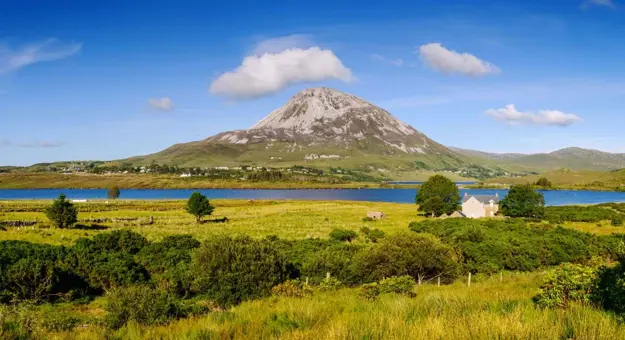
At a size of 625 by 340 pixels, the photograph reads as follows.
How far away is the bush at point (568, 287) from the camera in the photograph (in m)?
9.44

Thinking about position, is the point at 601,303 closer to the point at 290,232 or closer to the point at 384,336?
the point at 384,336

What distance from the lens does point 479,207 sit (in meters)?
80.8

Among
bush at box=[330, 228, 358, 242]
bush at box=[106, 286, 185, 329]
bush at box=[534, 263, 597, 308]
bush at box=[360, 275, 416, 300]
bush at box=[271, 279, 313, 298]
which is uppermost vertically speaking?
bush at box=[534, 263, 597, 308]

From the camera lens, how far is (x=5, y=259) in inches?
930

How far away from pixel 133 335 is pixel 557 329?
6923 mm

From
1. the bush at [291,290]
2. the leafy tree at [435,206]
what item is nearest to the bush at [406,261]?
the bush at [291,290]

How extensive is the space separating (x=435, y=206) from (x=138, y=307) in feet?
246

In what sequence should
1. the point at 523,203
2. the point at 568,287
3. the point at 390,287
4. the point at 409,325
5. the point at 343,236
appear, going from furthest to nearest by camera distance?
the point at 523,203 → the point at 343,236 → the point at 390,287 → the point at 568,287 → the point at 409,325

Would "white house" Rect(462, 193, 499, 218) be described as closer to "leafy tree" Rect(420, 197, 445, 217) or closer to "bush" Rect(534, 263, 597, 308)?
"leafy tree" Rect(420, 197, 445, 217)

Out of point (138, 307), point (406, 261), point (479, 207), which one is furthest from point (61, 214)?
point (479, 207)

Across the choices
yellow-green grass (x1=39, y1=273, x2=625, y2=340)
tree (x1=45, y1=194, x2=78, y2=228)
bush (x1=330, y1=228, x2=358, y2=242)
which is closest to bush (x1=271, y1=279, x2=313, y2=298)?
yellow-green grass (x1=39, y1=273, x2=625, y2=340)

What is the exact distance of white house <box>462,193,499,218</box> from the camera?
80250mm

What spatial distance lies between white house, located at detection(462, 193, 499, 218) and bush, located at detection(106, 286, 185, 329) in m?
77.2

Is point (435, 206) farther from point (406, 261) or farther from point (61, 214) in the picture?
point (61, 214)
